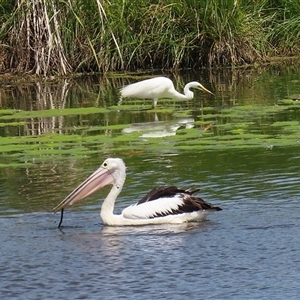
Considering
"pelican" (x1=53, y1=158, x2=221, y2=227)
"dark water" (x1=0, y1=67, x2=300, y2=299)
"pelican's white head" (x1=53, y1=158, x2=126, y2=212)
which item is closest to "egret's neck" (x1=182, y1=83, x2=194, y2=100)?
"dark water" (x1=0, y1=67, x2=300, y2=299)

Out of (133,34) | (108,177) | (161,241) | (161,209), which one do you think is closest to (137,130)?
(108,177)

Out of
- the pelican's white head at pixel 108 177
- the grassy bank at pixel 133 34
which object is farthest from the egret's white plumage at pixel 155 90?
the pelican's white head at pixel 108 177

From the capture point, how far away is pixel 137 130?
42.5 ft

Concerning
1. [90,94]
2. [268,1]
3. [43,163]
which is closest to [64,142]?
[43,163]

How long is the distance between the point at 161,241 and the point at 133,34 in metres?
14.7

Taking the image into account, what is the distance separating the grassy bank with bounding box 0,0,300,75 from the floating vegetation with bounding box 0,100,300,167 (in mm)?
5108

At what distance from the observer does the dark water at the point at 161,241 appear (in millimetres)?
6375

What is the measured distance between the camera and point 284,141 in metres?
11.3

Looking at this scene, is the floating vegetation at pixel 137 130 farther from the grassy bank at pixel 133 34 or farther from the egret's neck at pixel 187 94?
the grassy bank at pixel 133 34

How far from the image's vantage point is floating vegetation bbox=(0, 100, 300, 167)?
11398mm

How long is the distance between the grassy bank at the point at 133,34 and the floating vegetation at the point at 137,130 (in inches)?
201

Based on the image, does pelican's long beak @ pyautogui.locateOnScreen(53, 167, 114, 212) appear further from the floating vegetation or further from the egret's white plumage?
the egret's white plumage

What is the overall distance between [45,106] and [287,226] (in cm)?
922

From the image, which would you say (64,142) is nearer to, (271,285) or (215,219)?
(215,219)
